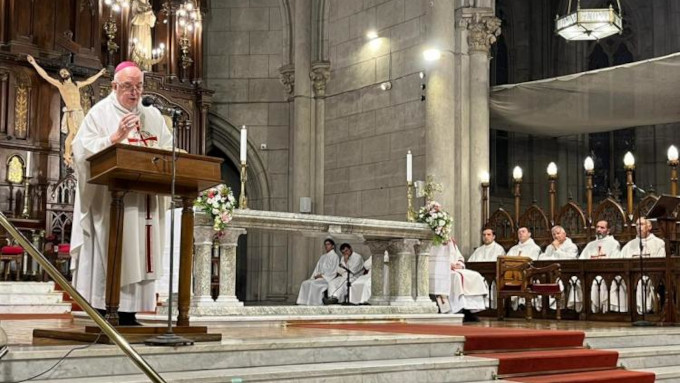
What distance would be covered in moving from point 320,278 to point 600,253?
5.20m

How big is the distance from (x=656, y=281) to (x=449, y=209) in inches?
173

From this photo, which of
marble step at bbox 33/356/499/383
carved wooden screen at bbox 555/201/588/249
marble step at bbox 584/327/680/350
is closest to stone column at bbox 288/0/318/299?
carved wooden screen at bbox 555/201/588/249

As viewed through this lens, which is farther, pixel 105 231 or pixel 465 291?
pixel 465 291

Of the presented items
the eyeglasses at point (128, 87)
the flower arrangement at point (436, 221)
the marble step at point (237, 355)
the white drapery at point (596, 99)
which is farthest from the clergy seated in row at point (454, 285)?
the eyeglasses at point (128, 87)

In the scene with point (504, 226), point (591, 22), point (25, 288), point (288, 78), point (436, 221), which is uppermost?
point (288, 78)

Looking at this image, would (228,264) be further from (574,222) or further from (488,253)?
(574,222)

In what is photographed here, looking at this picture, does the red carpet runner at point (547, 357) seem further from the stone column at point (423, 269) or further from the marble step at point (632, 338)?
the stone column at point (423, 269)

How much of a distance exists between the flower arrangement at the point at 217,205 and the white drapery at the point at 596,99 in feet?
27.3

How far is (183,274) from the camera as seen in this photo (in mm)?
6363

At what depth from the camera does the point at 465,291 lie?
13.0 metres

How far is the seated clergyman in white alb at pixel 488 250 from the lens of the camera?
1524 cm

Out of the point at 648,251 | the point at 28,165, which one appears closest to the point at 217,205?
the point at 648,251

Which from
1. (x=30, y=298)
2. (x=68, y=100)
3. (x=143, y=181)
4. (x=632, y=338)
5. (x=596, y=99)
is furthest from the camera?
(x=68, y=100)

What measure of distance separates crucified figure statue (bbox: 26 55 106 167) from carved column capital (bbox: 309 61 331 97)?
14.9 ft
